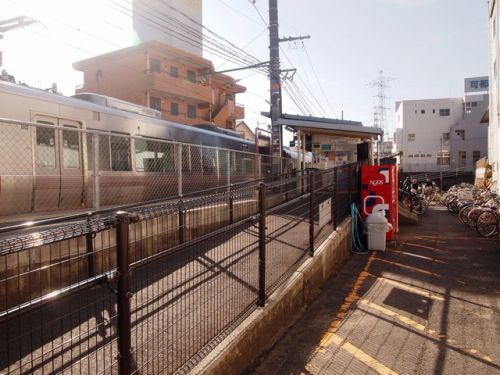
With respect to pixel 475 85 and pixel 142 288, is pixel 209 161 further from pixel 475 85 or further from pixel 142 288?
pixel 475 85

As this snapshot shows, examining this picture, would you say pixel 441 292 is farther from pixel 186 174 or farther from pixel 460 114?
pixel 460 114

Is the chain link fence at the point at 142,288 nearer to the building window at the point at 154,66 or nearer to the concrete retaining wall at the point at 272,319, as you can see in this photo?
the concrete retaining wall at the point at 272,319

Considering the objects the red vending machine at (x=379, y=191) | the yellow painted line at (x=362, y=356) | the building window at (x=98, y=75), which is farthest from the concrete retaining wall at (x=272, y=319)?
the building window at (x=98, y=75)

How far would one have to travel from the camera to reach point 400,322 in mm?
4668

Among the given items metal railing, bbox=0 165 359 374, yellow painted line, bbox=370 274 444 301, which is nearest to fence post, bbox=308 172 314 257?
metal railing, bbox=0 165 359 374

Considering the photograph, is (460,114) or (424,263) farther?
(460,114)

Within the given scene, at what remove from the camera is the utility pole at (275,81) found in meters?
16.0

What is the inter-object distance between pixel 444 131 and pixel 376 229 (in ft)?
153

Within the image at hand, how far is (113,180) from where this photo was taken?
26.8 ft

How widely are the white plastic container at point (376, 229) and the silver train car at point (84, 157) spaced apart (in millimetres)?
4038

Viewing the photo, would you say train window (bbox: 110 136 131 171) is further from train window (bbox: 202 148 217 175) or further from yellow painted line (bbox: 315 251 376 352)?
yellow painted line (bbox: 315 251 376 352)

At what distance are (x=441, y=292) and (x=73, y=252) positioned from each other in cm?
540

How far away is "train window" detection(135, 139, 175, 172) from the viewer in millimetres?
9062

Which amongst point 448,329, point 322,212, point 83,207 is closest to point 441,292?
point 448,329
